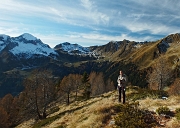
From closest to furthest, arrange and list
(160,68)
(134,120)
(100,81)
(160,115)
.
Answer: (134,120) < (160,115) < (160,68) < (100,81)

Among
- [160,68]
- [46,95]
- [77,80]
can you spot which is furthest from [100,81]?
[46,95]

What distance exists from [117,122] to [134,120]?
108 cm

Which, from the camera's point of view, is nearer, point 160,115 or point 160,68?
point 160,115

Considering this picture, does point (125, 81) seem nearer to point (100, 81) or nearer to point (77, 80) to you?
point (77, 80)

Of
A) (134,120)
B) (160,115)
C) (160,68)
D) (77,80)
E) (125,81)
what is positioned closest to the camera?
(134,120)

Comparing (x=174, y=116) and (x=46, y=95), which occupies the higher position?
(x=174, y=116)

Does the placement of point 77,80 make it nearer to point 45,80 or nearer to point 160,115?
point 45,80

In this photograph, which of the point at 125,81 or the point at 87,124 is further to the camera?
the point at 125,81

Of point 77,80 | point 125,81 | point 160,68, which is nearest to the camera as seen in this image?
point 125,81

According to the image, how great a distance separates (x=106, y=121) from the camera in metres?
14.5

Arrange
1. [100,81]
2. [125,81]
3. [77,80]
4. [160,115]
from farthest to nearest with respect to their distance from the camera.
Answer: [100,81] → [77,80] → [125,81] → [160,115]

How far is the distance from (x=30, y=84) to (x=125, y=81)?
29743mm

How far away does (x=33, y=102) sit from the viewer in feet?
154

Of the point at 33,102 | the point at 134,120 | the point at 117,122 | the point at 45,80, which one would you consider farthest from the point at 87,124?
the point at 33,102
